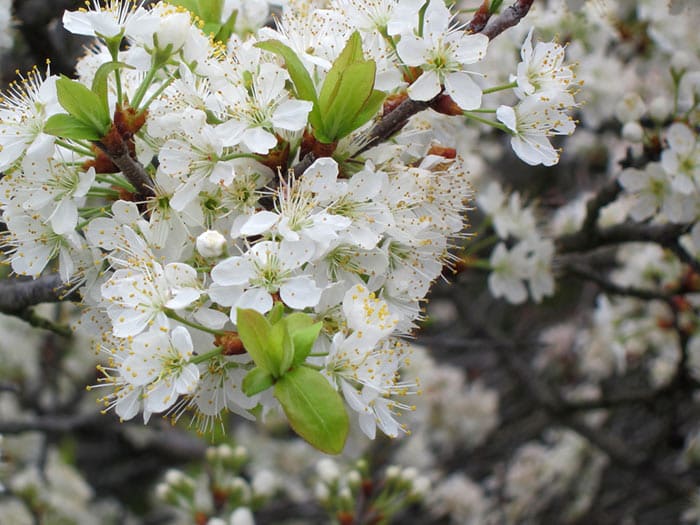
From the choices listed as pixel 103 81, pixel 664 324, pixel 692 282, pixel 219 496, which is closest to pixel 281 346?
pixel 103 81

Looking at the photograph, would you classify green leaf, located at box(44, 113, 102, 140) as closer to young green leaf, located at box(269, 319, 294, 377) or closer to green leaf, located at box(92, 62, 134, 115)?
green leaf, located at box(92, 62, 134, 115)

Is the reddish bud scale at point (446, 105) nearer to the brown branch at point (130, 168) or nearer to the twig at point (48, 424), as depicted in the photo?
the brown branch at point (130, 168)

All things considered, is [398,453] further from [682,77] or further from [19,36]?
[19,36]

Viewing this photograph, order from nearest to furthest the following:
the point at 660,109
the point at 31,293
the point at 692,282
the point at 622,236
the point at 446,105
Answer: the point at 446,105 < the point at 31,293 < the point at 660,109 < the point at 622,236 < the point at 692,282

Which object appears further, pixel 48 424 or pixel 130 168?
pixel 48 424

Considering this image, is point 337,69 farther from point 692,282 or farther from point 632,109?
point 692,282

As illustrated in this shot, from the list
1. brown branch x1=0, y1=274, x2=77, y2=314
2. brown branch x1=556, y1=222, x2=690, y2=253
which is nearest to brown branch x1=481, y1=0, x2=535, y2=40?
brown branch x1=0, y1=274, x2=77, y2=314

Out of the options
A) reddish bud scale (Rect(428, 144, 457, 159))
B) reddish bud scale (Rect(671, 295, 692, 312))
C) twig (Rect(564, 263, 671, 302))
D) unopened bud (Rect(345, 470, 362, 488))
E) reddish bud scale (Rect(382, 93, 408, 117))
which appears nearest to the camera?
reddish bud scale (Rect(382, 93, 408, 117))
